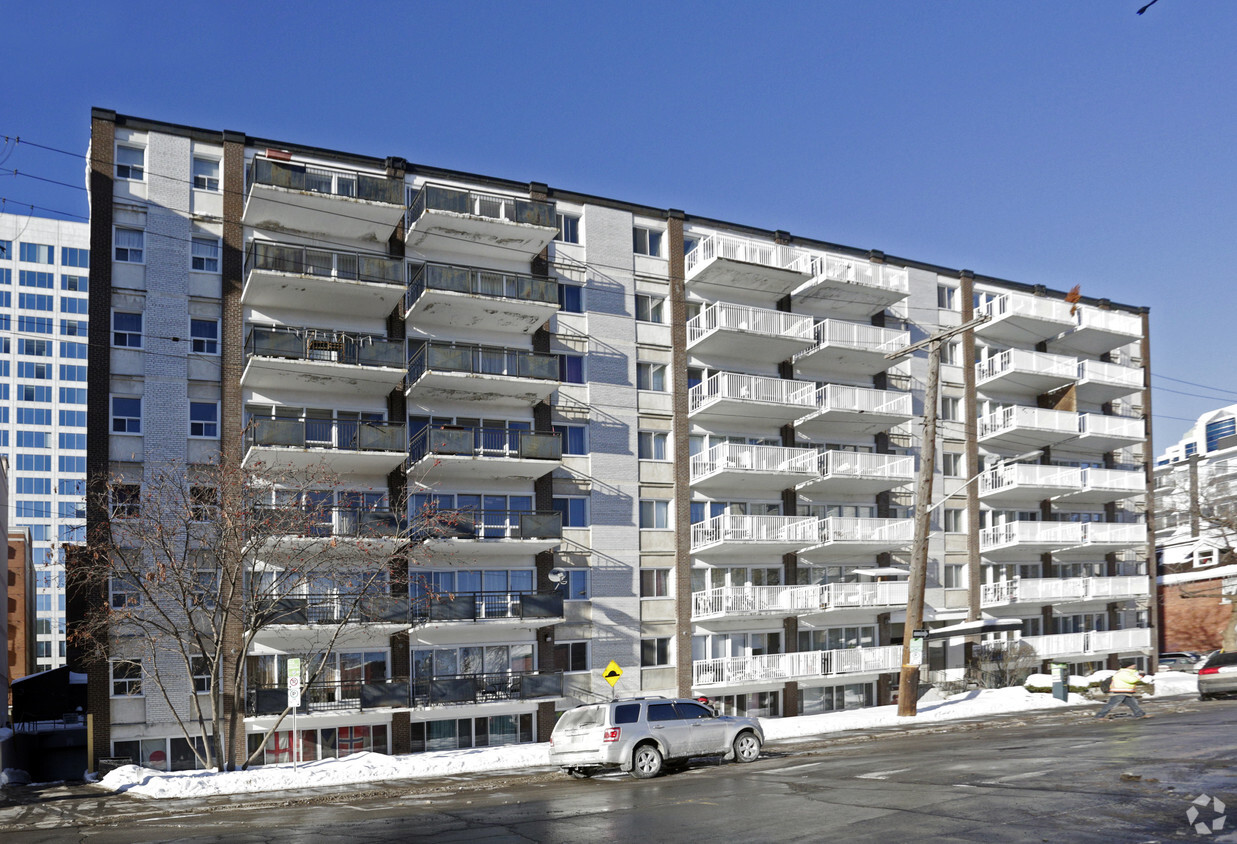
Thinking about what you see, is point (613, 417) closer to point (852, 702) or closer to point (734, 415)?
point (734, 415)

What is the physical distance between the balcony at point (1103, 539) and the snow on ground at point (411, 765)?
13.4 meters

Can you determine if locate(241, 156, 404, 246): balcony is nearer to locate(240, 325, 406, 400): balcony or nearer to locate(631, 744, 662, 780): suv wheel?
locate(240, 325, 406, 400): balcony

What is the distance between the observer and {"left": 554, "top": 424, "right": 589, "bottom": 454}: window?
A: 1549 inches

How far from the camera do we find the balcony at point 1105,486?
173 feet

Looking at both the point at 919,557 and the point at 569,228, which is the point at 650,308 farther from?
the point at 919,557

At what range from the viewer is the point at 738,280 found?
142 feet

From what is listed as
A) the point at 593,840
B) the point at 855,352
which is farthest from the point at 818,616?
the point at 593,840

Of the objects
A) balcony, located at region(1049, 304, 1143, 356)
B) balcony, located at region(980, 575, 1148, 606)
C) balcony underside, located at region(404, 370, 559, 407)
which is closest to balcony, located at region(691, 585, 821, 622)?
balcony underside, located at region(404, 370, 559, 407)

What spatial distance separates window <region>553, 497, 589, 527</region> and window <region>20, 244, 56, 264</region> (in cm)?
11293

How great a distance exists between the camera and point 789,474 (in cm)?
4172

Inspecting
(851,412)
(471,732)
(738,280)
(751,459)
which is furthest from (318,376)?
(851,412)

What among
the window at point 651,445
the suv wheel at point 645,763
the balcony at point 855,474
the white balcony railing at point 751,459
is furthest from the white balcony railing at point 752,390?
the suv wheel at point 645,763

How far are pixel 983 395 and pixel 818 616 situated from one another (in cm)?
1569


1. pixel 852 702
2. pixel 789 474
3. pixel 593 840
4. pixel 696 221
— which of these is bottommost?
pixel 852 702
